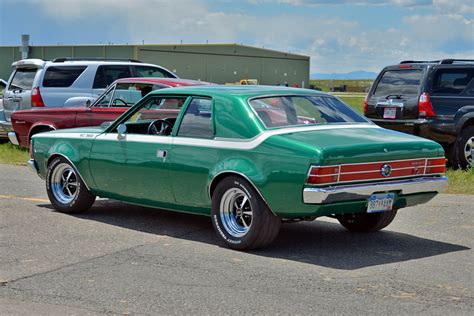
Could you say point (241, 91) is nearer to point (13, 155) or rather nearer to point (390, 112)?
point (390, 112)

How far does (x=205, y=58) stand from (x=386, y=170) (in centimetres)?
6548

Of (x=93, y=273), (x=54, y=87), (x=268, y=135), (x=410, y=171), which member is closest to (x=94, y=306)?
(x=93, y=273)

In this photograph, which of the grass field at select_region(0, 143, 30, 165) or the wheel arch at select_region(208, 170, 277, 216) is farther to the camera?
the grass field at select_region(0, 143, 30, 165)

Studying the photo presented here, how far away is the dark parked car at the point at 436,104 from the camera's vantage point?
15289 millimetres

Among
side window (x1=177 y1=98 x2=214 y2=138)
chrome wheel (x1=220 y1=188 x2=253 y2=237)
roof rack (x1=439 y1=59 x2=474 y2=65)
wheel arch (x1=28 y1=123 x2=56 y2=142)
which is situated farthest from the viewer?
roof rack (x1=439 y1=59 x2=474 y2=65)

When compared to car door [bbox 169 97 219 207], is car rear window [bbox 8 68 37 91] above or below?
→ above

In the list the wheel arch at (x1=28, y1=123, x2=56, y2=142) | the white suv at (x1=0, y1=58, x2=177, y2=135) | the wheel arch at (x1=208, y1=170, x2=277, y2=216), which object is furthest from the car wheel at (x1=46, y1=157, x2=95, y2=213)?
the white suv at (x1=0, y1=58, x2=177, y2=135)

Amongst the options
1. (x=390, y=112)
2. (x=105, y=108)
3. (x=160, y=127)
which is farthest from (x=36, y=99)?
(x=160, y=127)

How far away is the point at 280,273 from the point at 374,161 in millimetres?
1370

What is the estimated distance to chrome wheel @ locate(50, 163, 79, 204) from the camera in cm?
1020

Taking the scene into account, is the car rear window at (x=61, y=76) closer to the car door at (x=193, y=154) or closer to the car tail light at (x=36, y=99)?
the car tail light at (x=36, y=99)

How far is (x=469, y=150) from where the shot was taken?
15.3m

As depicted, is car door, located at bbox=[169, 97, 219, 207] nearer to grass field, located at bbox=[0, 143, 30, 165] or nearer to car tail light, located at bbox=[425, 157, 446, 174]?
car tail light, located at bbox=[425, 157, 446, 174]

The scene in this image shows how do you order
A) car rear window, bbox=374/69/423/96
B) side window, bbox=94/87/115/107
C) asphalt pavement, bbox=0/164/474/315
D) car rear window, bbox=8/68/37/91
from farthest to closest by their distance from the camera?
1. car rear window, bbox=8/68/37/91
2. car rear window, bbox=374/69/423/96
3. side window, bbox=94/87/115/107
4. asphalt pavement, bbox=0/164/474/315
